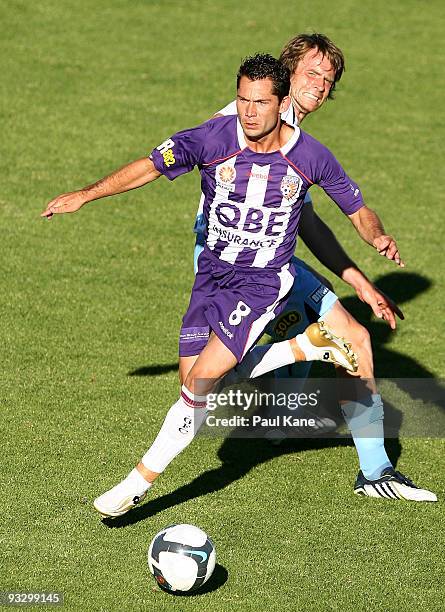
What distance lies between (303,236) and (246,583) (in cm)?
268

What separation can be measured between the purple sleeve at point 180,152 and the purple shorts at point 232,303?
2.16 feet

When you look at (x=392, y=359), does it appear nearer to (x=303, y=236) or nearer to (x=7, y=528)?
(x=303, y=236)

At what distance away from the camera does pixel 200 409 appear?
686 cm

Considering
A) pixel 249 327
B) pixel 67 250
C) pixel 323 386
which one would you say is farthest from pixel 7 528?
pixel 67 250

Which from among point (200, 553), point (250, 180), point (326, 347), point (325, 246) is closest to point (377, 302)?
point (326, 347)

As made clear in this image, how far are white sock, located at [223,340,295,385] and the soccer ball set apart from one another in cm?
160

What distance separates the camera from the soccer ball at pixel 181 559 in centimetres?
612

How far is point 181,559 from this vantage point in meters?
6.11

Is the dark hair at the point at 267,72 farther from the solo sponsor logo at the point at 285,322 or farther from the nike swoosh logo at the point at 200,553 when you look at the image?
the nike swoosh logo at the point at 200,553

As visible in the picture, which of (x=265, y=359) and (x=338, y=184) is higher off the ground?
(x=338, y=184)

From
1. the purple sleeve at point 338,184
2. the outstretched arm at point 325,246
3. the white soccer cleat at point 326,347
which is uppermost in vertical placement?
the purple sleeve at point 338,184

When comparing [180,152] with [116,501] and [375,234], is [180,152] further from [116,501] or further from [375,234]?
[116,501]

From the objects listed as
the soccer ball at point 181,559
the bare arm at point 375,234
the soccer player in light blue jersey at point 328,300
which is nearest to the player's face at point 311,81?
the soccer player in light blue jersey at point 328,300

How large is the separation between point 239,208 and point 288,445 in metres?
2.07
